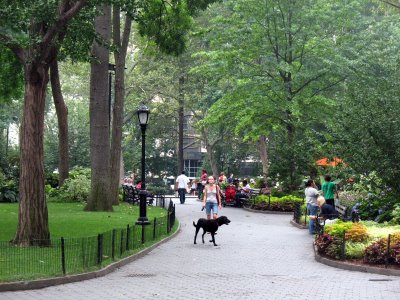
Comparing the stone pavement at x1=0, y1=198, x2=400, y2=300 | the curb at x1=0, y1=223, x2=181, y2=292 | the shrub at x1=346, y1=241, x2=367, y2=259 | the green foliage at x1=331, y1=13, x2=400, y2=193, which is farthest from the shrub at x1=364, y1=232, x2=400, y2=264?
the green foliage at x1=331, y1=13, x2=400, y2=193

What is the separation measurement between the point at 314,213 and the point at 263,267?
305 inches

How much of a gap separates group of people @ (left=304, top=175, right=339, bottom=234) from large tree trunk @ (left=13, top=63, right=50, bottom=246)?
8563mm

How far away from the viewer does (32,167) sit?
1512cm

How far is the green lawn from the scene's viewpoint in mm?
18125

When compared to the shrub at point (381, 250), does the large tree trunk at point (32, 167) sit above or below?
above

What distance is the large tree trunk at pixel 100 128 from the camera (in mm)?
25172

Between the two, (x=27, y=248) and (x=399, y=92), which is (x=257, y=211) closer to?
(x=399, y=92)

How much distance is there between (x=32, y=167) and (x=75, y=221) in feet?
20.4

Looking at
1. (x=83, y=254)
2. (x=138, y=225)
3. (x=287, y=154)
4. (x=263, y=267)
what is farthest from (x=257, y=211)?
(x=83, y=254)

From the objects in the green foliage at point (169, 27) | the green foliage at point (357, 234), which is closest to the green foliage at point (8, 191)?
the green foliage at point (169, 27)

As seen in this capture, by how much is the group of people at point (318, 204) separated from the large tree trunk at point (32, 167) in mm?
8563

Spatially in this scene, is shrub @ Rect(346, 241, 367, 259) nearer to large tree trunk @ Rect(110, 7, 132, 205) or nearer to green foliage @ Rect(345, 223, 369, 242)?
green foliage @ Rect(345, 223, 369, 242)

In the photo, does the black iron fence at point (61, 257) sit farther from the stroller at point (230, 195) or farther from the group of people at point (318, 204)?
the stroller at point (230, 195)

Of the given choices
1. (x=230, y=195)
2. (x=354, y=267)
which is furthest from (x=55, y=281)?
(x=230, y=195)
